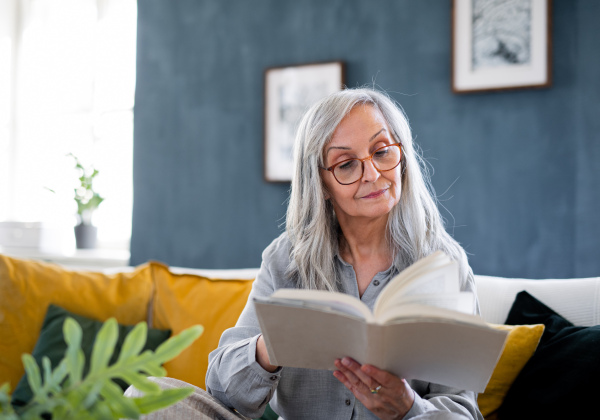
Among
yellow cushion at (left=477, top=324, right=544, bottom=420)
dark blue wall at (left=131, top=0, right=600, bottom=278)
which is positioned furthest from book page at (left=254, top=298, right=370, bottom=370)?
dark blue wall at (left=131, top=0, right=600, bottom=278)

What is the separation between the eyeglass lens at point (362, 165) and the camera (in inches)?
54.9

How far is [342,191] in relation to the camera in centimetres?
142

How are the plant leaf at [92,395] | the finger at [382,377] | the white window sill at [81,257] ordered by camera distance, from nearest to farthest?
the plant leaf at [92,395]
the finger at [382,377]
the white window sill at [81,257]

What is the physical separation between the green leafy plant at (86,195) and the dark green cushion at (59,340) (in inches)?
54.1

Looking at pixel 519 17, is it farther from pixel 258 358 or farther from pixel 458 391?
pixel 258 358

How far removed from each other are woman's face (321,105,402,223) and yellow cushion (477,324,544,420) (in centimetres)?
49

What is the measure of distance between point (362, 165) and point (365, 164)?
11mm

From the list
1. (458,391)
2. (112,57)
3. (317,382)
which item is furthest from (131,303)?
(112,57)

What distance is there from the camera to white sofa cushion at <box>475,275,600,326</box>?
1608 millimetres

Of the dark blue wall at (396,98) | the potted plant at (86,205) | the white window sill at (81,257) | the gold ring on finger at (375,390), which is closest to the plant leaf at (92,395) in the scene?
the gold ring on finger at (375,390)

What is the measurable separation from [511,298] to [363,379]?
91cm

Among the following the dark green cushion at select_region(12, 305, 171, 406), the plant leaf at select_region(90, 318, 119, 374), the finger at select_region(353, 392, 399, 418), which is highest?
the plant leaf at select_region(90, 318, 119, 374)

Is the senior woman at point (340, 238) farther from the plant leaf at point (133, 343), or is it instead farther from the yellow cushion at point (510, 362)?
the plant leaf at point (133, 343)

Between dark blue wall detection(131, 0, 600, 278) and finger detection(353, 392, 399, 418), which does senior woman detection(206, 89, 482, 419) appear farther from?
dark blue wall detection(131, 0, 600, 278)
